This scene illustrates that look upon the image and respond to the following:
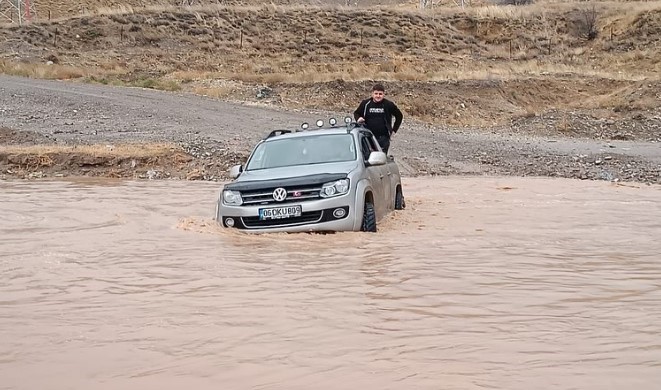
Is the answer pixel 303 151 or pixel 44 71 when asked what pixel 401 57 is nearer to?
pixel 44 71

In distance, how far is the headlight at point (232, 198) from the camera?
9797mm

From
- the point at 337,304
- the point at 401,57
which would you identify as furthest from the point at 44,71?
the point at 337,304

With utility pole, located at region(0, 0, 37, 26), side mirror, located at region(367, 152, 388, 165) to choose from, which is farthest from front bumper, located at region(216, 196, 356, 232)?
utility pole, located at region(0, 0, 37, 26)

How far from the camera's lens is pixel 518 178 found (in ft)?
56.5

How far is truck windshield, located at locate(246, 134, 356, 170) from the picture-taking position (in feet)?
34.5

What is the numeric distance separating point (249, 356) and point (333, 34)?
150ft

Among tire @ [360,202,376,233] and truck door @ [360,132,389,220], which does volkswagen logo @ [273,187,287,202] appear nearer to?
tire @ [360,202,376,233]

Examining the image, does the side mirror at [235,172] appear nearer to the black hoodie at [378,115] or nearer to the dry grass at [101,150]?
the black hoodie at [378,115]

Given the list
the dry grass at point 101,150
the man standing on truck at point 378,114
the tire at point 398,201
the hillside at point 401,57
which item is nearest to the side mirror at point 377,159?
the tire at point 398,201

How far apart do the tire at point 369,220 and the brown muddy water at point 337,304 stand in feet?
0.51

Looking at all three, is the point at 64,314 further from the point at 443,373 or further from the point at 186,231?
the point at 186,231

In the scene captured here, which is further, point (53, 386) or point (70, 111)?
point (70, 111)

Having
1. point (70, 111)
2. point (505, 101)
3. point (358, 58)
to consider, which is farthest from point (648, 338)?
point (358, 58)

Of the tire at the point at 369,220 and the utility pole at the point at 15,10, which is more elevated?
the utility pole at the point at 15,10
